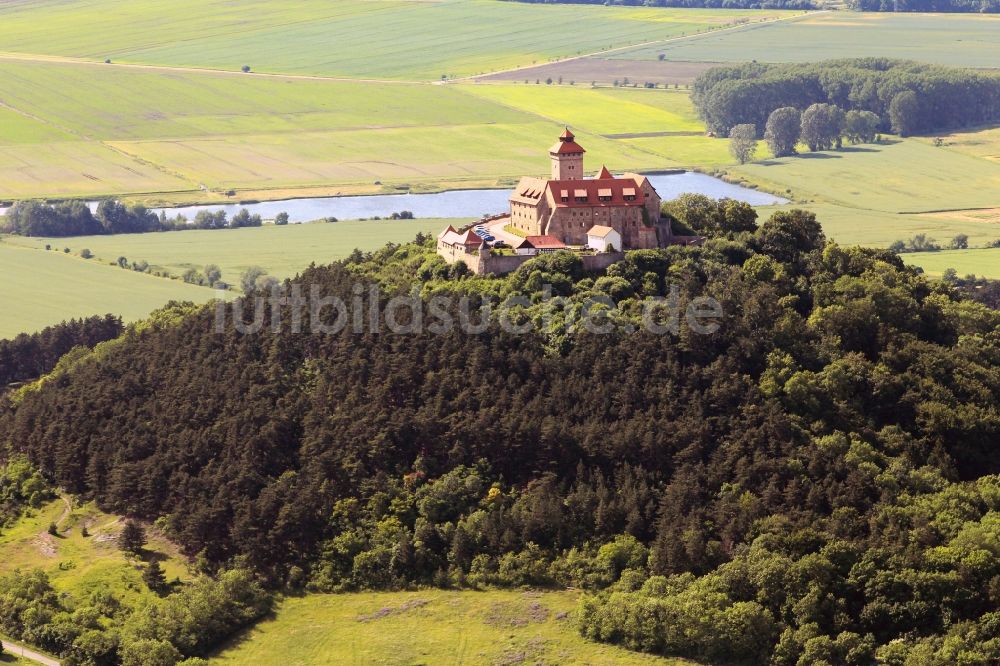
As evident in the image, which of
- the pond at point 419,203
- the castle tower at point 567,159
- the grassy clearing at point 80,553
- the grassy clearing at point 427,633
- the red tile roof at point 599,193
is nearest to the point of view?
the grassy clearing at point 427,633

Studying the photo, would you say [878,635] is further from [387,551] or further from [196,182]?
[196,182]

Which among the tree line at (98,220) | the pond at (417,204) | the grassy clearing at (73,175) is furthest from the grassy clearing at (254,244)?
the grassy clearing at (73,175)

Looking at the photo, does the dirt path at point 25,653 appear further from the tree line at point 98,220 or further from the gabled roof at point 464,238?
the tree line at point 98,220

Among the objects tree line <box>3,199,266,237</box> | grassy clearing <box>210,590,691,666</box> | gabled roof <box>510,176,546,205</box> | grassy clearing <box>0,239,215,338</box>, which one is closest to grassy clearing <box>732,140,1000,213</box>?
tree line <box>3,199,266,237</box>

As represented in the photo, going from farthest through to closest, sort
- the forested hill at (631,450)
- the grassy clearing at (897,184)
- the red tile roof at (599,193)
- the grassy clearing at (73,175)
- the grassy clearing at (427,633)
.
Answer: the grassy clearing at (73,175)
the grassy clearing at (897,184)
the red tile roof at (599,193)
the forested hill at (631,450)
the grassy clearing at (427,633)

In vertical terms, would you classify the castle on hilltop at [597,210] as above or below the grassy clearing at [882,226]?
above

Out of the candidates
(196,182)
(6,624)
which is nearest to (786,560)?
(6,624)

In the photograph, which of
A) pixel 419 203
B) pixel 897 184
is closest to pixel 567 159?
pixel 419 203
